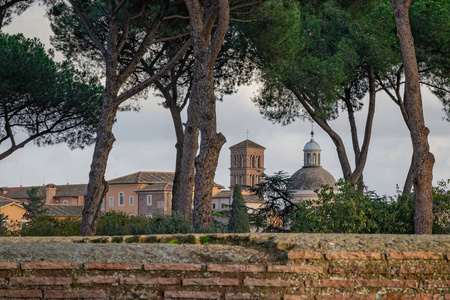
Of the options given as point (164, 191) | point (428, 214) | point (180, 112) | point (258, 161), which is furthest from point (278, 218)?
Answer: point (258, 161)

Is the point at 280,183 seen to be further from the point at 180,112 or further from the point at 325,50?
the point at 325,50

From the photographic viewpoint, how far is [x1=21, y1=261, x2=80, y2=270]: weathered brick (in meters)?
3.83

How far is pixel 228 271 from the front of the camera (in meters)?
3.86

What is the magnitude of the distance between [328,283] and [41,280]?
5.87ft

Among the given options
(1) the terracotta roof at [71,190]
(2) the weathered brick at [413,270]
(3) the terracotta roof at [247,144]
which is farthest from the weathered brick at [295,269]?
(3) the terracotta roof at [247,144]

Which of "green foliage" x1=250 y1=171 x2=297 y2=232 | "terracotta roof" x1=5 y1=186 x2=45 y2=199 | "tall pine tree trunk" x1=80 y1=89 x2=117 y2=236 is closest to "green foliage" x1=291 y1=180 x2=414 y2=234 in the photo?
"tall pine tree trunk" x1=80 y1=89 x2=117 y2=236

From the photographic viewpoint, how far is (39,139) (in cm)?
2020

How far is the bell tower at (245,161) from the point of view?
92000 mm

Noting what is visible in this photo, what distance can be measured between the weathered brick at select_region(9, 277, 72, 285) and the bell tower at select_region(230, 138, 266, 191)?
286 feet

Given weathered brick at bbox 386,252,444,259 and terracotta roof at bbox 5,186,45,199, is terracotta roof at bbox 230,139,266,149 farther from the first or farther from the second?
weathered brick at bbox 386,252,444,259

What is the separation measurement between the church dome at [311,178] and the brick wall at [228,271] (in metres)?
52.7

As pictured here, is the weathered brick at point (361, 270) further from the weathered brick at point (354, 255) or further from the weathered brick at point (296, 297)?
the weathered brick at point (296, 297)

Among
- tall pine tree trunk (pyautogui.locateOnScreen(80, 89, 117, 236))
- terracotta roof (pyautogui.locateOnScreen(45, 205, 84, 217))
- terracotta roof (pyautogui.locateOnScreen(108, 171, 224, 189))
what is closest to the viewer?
tall pine tree trunk (pyautogui.locateOnScreen(80, 89, 117, 236))

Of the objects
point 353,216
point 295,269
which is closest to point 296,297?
point 295,269
